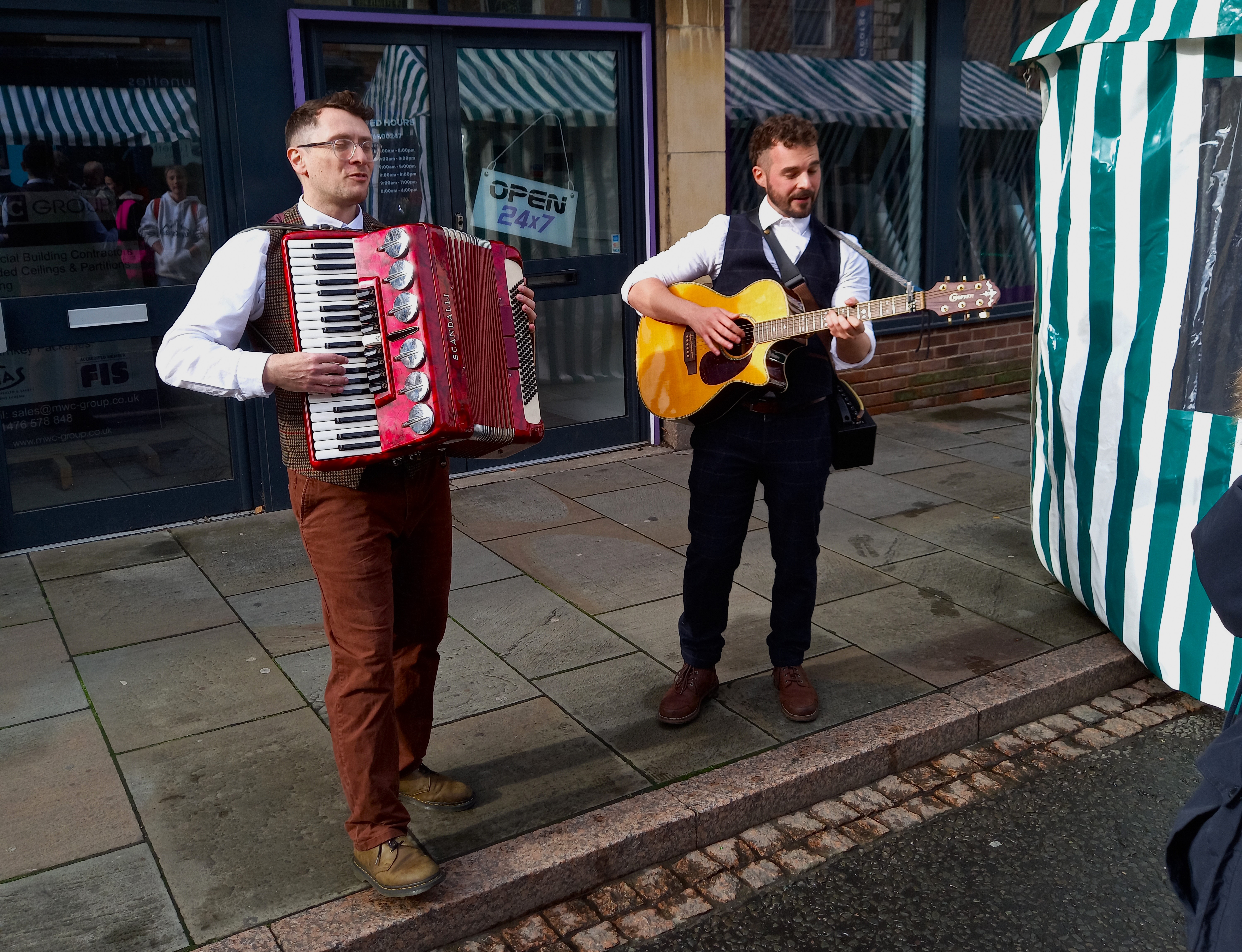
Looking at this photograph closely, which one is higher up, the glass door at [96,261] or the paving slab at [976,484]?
the glass door at [96,261]

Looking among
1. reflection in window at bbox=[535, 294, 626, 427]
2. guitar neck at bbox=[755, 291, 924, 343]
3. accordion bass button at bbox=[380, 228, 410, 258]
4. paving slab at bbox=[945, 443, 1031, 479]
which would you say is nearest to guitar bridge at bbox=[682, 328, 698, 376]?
guitar neck at bbox=[755, 291, 924, 343]

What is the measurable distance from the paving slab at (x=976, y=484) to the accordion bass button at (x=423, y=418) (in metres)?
3.87

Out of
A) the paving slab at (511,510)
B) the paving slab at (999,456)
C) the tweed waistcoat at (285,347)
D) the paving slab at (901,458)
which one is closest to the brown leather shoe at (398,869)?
the tweed waistcoat at (285,347)

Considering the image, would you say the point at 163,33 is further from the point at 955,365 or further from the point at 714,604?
the point at 955,365

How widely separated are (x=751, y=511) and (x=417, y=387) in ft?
4.67

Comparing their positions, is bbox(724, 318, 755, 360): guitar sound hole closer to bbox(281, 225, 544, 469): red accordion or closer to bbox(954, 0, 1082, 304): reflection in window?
bbox(281, 225, 544, 469): red accordion

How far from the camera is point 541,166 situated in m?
6.84

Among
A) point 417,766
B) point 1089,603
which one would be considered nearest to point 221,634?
point 417,766

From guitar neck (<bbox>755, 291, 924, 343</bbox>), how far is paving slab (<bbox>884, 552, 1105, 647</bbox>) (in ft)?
5.85

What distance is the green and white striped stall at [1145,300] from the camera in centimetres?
387

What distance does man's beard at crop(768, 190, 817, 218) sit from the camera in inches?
142

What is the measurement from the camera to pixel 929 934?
10.1ft

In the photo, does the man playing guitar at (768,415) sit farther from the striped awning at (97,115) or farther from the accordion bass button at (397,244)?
the striped awning at (97,115)

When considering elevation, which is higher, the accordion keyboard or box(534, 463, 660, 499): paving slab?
the accordion keyboard
